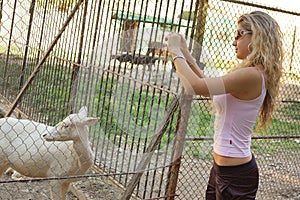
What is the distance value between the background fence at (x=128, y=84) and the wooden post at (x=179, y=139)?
0.01 m

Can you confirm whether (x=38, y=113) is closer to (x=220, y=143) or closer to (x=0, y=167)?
(x=0, y=167)

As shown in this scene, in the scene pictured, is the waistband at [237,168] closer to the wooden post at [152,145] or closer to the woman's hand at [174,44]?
the woman's hand at [174,44]

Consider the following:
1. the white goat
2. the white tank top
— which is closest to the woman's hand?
the white tank top

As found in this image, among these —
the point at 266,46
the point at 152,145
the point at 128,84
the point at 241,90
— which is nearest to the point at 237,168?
the point at 241,90

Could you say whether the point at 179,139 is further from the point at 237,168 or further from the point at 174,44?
the point at 174,44

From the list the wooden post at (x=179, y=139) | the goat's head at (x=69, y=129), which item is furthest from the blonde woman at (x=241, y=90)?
the goat's head at (x=69, y=129)

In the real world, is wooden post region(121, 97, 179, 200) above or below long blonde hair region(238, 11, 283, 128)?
below

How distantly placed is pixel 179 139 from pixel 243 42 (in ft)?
4.76

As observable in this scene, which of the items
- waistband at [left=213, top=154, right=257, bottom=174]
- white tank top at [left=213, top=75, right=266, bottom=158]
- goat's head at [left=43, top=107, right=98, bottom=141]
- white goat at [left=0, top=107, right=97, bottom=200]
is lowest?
white goat at [left=0, top=107, right=97, bottom=200]

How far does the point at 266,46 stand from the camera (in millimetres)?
2598

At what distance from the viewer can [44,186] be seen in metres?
5.04

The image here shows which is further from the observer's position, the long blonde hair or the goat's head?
the goat's head

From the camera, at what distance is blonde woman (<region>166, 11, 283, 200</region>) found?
2508mm

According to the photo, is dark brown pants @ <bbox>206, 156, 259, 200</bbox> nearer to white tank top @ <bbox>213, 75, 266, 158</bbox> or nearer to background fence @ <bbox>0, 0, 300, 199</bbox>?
white tank top @ <bbox>213, 75, 266, 158</bbox>
